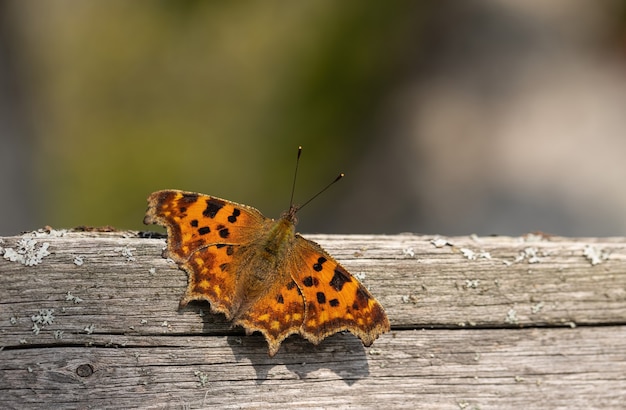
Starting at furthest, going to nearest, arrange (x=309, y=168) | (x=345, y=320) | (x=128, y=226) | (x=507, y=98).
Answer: (x=507, y=98) < (x=309, y=168) < (x=128, y=226) < (x=345, y=320)

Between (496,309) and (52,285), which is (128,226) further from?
(496,309)

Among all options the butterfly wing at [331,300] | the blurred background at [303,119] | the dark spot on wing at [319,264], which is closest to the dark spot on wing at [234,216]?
the butterfly wing at [331,300]

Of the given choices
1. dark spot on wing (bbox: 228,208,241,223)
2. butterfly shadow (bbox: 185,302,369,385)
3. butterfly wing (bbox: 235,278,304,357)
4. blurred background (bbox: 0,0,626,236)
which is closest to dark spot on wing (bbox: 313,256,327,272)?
butterfly wing (bbox: 235,278,304,357)

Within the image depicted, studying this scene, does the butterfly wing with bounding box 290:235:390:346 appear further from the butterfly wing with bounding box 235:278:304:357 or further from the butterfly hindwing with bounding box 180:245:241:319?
the butterfly hindwing with bounding box 180:245:241:319

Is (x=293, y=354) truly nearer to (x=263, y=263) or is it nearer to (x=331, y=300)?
(x=331, y=300)

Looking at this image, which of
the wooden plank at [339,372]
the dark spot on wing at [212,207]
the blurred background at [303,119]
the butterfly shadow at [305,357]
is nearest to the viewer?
the wooden plank at [339,372]

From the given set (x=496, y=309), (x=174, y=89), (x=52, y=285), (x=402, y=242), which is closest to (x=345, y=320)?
(x=402, y=242)

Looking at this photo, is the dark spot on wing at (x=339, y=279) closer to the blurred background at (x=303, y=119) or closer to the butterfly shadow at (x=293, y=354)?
the butterfly shadow at (x=293, y=354)
